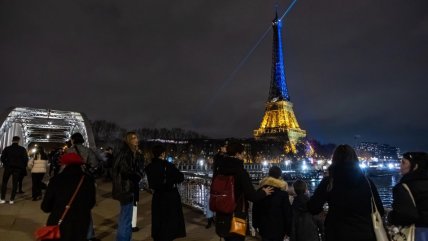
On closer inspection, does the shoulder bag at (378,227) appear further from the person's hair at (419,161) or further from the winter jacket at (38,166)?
the winter jacket at (38,166)

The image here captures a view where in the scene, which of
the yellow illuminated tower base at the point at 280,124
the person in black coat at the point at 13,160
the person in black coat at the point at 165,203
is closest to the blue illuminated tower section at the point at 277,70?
the yellow illuminated tower base at the point at 280,124

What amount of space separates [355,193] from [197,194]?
7.94 meters

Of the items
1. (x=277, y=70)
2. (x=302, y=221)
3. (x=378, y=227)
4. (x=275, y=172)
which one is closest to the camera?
(x=378, y=227)

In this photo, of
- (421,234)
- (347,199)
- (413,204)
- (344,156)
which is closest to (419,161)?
(413,204)

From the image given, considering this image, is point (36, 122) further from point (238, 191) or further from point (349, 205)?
point (349, 205)

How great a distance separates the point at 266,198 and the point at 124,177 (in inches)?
101

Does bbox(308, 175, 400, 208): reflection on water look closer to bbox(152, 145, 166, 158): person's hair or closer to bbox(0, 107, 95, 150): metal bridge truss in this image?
bbox(152, 145, 166, 158): person's hair

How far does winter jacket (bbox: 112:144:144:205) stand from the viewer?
6.04 m

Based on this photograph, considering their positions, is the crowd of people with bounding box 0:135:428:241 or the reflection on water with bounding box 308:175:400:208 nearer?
the crowd of people with bounding box 0:135:428:241

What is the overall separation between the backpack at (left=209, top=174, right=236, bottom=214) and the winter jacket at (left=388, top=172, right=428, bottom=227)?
1914mm

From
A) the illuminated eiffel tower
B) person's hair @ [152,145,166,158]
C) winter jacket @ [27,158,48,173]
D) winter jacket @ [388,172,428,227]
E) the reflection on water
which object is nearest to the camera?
winter jacket @ [388,172,428,227]

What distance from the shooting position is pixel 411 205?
3988 millimetres

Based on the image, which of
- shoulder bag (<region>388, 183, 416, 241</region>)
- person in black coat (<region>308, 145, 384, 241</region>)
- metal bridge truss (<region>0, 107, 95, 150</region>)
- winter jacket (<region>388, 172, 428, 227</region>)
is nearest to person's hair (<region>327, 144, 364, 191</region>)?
person in black coat (<region>308, 145, 384, 241</region>)

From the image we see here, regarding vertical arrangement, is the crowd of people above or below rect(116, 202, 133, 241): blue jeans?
above
